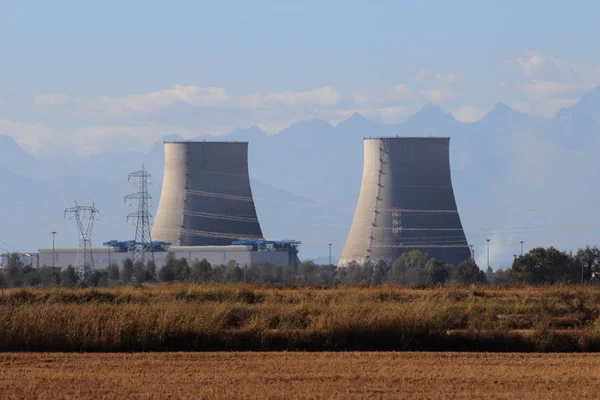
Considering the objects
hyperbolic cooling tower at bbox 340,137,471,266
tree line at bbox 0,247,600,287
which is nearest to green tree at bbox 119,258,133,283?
tree line at bbox 0,247,600,287

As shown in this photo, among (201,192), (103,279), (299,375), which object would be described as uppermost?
(201,192)

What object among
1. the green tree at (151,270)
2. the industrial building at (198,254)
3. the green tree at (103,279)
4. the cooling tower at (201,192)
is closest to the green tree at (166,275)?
the green tree at (151,270)

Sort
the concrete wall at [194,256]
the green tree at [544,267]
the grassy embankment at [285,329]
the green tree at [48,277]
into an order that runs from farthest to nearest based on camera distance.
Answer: the concrete wall at [194,256] → the green tree at [48,277] → the green tree at [544,267] → the grassy embankment at [285,329]

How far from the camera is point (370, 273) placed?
39.8 m

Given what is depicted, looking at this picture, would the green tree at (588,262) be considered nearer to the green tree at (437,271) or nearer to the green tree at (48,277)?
the green tree at (437,271)

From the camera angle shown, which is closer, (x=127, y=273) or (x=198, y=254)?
(x=127, y=273)

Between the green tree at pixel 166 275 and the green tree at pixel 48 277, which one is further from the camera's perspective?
the green tree at pixel 166 275

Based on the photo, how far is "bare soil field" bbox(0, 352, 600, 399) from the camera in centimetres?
Result: 965

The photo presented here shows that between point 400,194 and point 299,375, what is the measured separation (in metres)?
28.9

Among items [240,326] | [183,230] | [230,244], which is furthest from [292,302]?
[230,244]

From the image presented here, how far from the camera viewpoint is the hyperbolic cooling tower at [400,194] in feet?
129

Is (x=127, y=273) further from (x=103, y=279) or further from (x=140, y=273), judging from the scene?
(x=103, y=279)

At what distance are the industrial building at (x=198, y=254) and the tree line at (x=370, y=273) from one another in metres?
0.74

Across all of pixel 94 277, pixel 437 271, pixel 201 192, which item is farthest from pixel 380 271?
pixel 94 277
